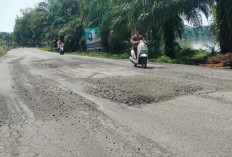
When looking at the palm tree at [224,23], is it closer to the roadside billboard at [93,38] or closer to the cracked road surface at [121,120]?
the cracked road surface at [121,120]

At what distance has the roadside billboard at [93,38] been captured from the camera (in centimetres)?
A: 2684

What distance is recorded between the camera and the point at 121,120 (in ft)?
14.6

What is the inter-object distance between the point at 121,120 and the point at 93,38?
2345cm

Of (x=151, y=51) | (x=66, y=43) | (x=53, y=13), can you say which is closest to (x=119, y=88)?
(x=151, y=51)

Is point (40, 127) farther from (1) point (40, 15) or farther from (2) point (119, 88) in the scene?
(1) point (40, 15)

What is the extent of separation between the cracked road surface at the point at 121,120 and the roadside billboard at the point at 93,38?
2002cm

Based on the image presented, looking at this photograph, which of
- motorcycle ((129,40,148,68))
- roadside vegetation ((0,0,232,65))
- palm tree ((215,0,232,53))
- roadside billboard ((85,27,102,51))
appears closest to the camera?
motorcycle ((129,40,148,68))

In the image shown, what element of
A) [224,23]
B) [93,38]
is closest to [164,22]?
[224,23]

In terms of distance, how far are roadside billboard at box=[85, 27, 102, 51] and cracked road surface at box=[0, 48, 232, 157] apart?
65.7 feet

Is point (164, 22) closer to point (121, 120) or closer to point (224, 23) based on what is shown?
point (224, 23)

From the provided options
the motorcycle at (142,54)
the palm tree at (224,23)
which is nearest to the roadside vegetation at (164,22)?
the palm tree at (224,23)

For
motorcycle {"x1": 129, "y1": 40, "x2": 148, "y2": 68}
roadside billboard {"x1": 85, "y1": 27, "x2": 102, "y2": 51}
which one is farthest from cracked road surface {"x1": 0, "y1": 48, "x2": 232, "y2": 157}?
roadside billboard {"x1": 85, "y1": 27, "x2": 102, "y2": 51}

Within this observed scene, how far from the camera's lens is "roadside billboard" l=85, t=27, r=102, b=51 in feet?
88.0

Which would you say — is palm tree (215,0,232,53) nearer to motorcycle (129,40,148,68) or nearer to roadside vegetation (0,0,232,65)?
roadside vegetation (0,0,232,65)
